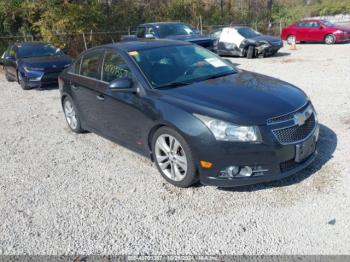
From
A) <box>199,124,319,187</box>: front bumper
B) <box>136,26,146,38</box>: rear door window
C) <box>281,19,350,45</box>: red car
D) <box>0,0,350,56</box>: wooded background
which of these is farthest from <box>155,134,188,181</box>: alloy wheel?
<box>281,19,350,45</box>: red car

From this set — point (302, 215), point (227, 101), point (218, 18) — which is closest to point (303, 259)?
point (302, 215)

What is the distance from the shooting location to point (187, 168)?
12.6ft

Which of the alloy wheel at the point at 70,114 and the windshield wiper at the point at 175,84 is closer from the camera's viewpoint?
the windshield wiper at the point at 175,84

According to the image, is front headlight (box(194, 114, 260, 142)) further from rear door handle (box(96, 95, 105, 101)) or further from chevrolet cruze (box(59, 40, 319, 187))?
rear door handle (box(96, 95, 105, 101))

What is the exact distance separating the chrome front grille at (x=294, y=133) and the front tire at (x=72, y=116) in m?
3.63

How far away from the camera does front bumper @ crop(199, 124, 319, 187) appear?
11.6ft

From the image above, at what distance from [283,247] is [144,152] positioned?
209 centimetres

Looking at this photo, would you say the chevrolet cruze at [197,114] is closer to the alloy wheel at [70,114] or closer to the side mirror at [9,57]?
the alloy wheel at [70,114]

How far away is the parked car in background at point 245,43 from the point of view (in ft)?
48.3

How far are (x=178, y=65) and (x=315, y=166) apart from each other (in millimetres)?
2152

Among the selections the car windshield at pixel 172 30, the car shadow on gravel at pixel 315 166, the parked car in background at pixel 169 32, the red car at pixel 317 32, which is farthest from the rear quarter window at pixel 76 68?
the red car at pixel 317 32

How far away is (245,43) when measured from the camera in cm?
1493

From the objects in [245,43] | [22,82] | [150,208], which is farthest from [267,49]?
[150,208]

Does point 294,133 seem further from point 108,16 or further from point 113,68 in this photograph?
point 108,16
